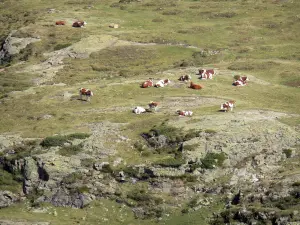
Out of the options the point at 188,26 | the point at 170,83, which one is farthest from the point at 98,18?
the point at 170,83

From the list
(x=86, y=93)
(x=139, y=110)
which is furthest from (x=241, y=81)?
(x=86, y=93)

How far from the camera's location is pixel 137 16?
105 m

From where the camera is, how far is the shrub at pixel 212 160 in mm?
53250

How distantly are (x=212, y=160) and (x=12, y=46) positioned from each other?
46.8 meters

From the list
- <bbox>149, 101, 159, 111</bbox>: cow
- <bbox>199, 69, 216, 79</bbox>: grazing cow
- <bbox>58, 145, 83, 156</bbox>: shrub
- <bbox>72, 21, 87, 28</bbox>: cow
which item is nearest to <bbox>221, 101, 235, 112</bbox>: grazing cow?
<bbox>149, 101, 159, 111</bbox>: cow

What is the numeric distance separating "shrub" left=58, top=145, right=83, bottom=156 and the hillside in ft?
0.25

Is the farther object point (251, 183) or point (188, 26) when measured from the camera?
point (188, 26)

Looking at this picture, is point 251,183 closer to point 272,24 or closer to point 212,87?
point 212,87

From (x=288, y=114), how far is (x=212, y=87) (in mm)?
10248

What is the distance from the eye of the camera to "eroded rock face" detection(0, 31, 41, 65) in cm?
9144

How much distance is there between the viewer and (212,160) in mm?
53500

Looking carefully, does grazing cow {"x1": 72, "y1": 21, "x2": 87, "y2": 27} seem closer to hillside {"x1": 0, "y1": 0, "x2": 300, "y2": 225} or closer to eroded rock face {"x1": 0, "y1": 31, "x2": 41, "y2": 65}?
hillside {"x1": 0, "y1": 0, "x2": 300, "y2": 225}

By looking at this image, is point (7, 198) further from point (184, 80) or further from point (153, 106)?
point (184, 80)

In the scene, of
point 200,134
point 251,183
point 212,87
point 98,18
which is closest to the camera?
point 251,183
